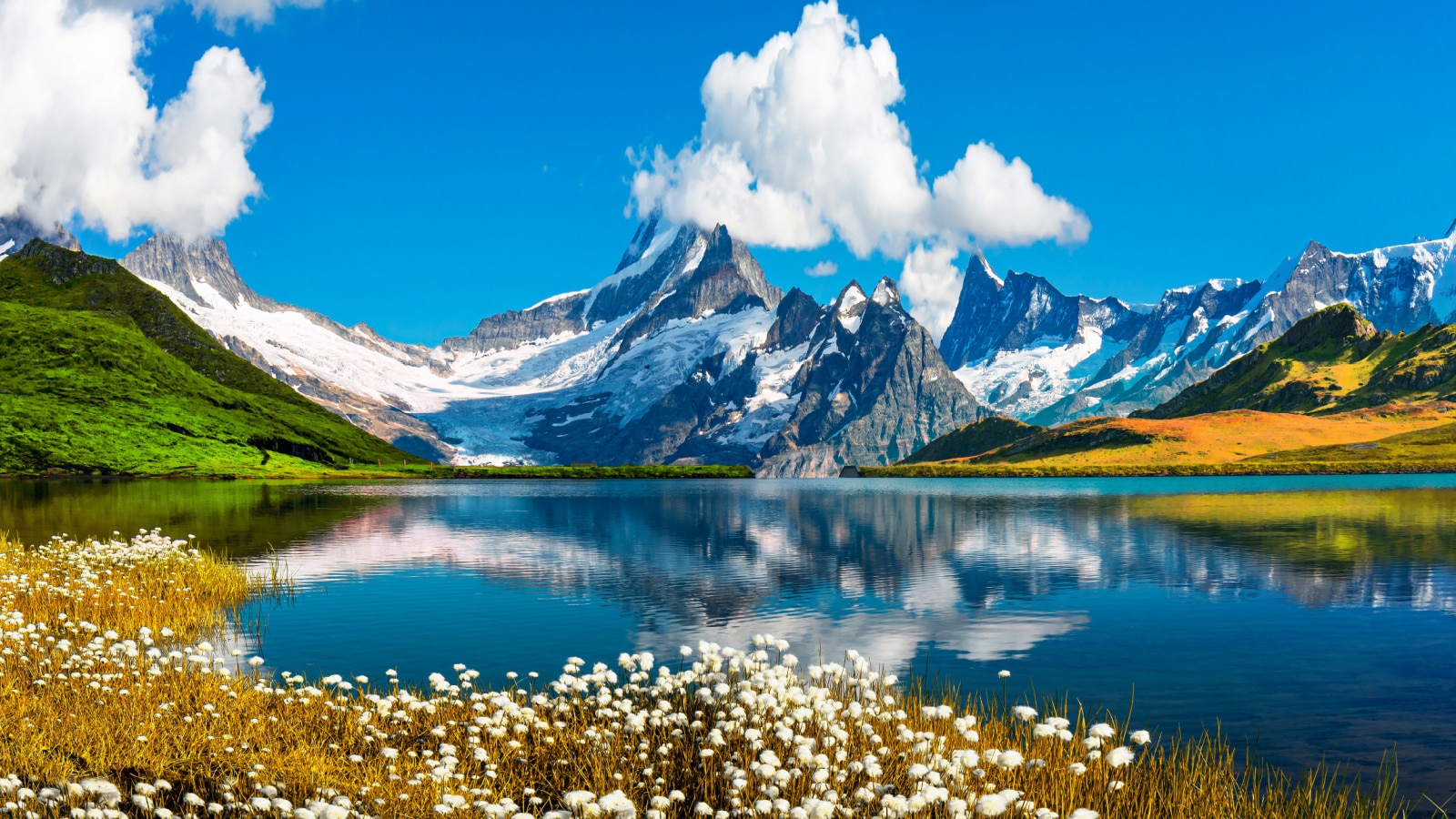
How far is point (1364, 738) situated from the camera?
2389 centimetres

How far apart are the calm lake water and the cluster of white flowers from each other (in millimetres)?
9117

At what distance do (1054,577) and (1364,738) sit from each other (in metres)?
33.9

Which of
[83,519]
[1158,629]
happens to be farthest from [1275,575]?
[83,519]

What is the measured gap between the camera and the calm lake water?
29000 millimetres

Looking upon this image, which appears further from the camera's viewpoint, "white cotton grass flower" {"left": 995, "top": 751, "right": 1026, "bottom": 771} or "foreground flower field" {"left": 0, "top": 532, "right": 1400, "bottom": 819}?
"foreground flower field" {"left": 0, "top": 532, "right": 1400, "bottom": 819}

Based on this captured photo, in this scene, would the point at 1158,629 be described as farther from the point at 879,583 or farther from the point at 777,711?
the point at 777,711

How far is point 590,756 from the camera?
1825 cm

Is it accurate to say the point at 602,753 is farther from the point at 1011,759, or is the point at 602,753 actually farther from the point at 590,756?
the point at 1011,759

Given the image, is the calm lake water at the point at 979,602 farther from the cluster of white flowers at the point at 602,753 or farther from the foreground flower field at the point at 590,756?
the cluster of white flowers at the point at 602,753

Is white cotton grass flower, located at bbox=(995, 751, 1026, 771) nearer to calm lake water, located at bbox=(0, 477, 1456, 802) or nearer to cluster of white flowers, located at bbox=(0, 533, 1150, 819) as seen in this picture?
cluster of white flowers, located at bbox=(0, 533, 1150, 819)

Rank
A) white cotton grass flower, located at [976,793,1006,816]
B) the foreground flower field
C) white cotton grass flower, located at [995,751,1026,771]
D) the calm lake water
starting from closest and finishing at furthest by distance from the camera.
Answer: white cotton grass flower, located at [976,793,1006,816], white cotton grass flower, located at [995,751,1026,771], the foreground flower field, the calm lake water

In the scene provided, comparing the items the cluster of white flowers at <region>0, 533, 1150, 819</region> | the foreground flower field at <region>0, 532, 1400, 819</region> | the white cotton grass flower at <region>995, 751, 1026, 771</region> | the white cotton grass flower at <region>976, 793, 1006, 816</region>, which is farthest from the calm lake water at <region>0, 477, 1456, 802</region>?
the white cotton grass flower at <region>976, 793, 1006, 816</region>

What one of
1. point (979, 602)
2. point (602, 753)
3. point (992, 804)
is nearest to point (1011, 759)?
point (992, 804)

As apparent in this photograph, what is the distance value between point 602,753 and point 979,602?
33.5 m
